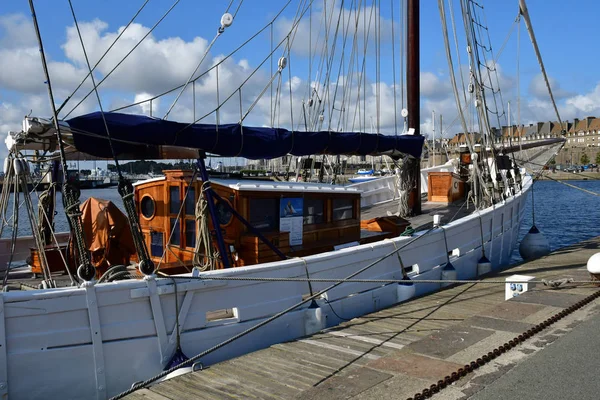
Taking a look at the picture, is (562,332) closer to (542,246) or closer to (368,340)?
(368,340)

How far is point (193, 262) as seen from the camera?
8258mm

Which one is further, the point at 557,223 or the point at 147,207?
the point at 557,223

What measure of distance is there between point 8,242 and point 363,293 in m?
6.70

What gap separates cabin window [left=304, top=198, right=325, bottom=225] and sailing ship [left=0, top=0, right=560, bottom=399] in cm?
3

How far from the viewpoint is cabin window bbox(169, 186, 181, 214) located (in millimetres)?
9344

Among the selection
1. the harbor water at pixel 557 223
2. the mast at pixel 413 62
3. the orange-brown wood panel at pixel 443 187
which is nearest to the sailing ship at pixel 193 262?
the mast at pixel 413 62

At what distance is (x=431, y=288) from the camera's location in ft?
36.9

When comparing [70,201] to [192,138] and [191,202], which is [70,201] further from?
[191,202]

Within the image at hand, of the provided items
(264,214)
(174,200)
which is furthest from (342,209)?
(174,200)

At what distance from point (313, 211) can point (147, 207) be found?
3.01m

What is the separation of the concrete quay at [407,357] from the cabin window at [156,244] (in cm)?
336

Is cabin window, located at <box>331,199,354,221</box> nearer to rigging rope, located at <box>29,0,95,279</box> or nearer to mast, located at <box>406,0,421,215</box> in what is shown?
rigging rope, located at <box>29,0,95,279</box>

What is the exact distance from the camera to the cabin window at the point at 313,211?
403 inches

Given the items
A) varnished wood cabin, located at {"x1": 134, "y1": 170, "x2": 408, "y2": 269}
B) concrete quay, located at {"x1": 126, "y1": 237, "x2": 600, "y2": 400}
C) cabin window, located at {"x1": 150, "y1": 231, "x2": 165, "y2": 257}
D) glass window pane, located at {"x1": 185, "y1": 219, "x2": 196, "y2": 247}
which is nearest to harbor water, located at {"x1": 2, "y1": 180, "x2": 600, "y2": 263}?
varnished wood cabin, located at {"x1": 134, "y1": 170, "x2": 408, "y2": 269}
